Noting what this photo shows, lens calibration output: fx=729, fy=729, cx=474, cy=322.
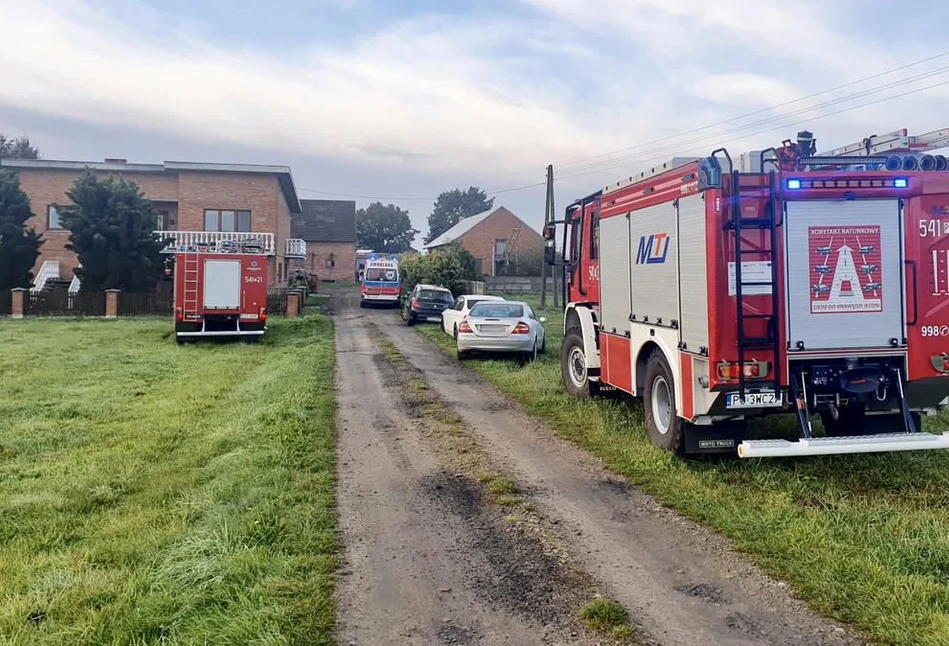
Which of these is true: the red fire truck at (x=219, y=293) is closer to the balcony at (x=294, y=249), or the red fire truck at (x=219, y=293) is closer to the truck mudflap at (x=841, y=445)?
the truck mudflap at (x=841, y=445)

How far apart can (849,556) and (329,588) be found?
3341 mm

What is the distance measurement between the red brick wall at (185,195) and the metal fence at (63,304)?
8.81 metres

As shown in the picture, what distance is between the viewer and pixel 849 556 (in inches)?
186

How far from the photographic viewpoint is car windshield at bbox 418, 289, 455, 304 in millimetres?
27406

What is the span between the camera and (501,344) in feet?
51.9

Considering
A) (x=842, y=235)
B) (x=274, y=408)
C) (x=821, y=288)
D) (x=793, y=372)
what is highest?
(x=842, y=235)

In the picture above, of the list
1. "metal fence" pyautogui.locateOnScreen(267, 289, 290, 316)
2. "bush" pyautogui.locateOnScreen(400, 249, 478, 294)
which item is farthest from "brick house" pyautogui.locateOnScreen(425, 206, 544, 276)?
"metal fence" pyautogui.locateOnScreen(267, 289, 290, 316)

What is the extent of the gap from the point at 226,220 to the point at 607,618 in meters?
37.1

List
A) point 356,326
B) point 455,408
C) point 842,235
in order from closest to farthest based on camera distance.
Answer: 1. point 842,235
2. point 455,408
3. point 356,326

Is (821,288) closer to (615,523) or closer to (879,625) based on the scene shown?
(615,523)

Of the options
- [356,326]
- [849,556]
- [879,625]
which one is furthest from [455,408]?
[356,326]

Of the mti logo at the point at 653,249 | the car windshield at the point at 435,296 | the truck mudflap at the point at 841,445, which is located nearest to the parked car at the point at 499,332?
the mti logo at the point at 653,249

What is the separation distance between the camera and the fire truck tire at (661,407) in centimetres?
728

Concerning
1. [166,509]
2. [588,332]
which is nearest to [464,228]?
[588,332]
